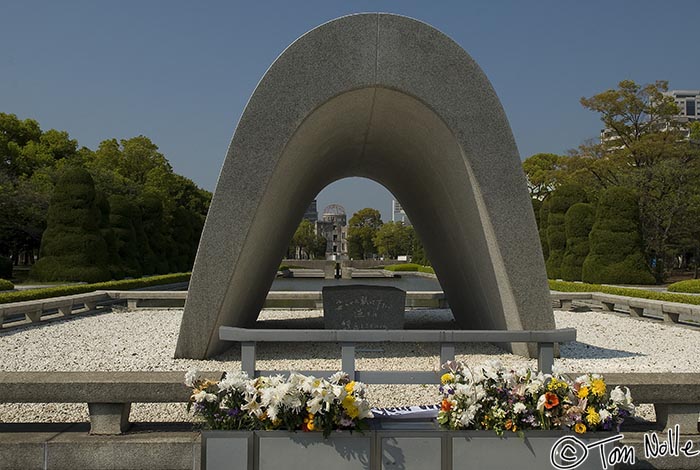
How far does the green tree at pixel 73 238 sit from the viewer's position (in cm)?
2183

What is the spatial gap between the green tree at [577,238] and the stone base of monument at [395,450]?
24308 millimetres

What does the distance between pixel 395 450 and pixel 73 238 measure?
856 inches

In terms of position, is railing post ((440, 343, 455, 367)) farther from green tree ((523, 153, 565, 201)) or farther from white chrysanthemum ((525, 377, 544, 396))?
green tree ((523, 153, 565, 201))

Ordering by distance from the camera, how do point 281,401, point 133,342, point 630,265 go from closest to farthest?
point 281,401 → point 133,342 → point 630,265

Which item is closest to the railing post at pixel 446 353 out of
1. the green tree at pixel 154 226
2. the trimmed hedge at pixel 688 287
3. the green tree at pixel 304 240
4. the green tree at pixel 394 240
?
the trimmed hedge at pixel 688 287

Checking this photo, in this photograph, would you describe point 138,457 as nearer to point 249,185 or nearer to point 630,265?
point 249,185

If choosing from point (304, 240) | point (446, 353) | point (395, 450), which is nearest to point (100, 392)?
point (395, 450)

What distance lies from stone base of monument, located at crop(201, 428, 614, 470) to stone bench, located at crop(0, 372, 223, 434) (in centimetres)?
70

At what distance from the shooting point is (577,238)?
2631 centimetres

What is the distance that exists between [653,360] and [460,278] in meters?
3.23

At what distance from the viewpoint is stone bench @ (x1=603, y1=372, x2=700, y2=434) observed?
3.96 meters

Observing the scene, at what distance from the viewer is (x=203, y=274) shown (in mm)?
7066

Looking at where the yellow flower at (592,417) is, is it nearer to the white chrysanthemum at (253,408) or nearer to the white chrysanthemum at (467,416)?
the white chrysanthemum at (467,416)

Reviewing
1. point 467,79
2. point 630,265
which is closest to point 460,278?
point 467,79
